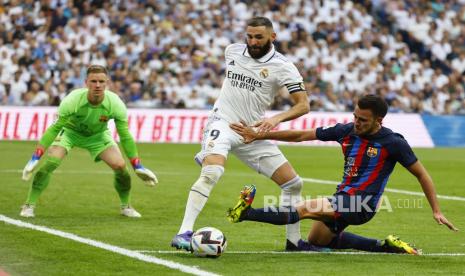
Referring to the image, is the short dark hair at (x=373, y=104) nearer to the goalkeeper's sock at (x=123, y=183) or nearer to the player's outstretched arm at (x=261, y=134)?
the player's outstretched arm at (x=261, y=134)

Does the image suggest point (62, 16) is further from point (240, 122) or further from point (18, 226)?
point (240, 122)

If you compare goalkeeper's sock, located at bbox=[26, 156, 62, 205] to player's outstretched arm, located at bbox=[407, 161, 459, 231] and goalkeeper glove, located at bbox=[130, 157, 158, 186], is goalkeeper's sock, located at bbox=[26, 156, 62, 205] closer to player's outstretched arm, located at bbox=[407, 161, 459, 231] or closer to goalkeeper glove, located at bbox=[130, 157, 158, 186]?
goalkeeper glove, located at bbox=[130, 157, 158, 186]

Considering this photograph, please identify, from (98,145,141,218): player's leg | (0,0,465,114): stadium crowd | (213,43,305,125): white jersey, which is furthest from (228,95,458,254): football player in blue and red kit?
(0,0,465,114): stadium crowd

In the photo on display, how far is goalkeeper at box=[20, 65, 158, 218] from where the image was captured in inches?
527

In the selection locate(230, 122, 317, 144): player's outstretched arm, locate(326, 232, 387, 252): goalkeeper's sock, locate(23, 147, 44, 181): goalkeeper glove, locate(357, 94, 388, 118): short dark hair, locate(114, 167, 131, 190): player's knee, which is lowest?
locate(114, 167, 131, 190): player's knee

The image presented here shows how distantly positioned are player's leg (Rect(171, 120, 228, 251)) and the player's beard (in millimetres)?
770

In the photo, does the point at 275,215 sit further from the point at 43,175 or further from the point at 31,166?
the point at 43,175

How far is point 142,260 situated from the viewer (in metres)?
9.45

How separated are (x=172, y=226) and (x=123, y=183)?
1634 millimetres

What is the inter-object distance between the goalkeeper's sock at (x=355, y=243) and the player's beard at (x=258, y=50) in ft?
6.53

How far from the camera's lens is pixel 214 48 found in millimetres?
33375

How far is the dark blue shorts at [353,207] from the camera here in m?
10.1

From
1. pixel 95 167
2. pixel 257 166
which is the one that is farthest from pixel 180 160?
pixel 257 166

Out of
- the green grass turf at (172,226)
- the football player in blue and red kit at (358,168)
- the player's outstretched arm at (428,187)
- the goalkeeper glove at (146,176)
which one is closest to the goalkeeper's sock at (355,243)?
the football player in blue and red kit at (358,168)
